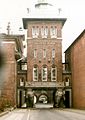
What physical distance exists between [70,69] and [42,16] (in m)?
11.7

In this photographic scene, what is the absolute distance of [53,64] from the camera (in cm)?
7788

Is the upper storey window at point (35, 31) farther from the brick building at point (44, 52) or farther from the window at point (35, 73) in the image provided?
the window at point (35, 73)

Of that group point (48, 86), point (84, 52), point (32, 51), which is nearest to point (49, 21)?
point (32, 51)

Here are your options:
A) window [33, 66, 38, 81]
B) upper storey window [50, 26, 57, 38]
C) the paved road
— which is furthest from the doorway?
the paved road

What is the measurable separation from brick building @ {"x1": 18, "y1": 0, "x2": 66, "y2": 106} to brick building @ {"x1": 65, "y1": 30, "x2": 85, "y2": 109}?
279 centimetres

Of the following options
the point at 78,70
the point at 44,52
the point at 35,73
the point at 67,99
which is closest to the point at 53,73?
the point at 35,73

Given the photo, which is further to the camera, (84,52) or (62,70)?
(62,70)

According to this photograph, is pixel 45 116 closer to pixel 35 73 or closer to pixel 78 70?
pixel 78 70

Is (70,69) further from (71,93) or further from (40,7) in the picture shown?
(40,7)

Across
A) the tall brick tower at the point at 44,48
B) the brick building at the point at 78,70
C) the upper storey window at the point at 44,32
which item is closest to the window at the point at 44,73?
the tall brick tower at the point at 44,48

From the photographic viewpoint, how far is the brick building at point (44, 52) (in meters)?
76.6

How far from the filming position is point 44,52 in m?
77.9

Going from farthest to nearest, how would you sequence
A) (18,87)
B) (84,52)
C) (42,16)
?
(42,16), (18,87), (84,52)

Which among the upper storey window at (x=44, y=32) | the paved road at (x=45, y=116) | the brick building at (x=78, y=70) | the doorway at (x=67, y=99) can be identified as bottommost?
the paved road at (x=45, y=116)
